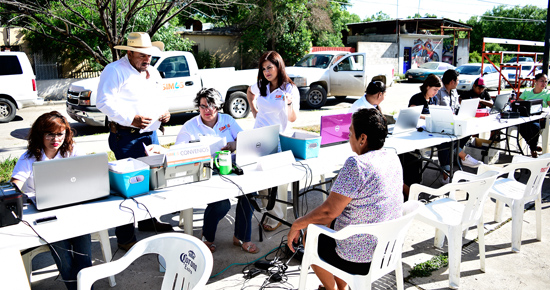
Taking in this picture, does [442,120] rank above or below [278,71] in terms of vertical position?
below

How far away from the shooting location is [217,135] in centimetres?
413

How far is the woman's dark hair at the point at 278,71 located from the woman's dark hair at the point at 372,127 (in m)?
1.77

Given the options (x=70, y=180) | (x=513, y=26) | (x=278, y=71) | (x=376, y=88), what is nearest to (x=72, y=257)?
(x=70, y=180)

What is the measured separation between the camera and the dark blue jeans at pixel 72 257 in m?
2.67

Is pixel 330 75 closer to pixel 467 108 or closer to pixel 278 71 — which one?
pixel 467 108

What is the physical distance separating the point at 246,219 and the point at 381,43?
25.5m

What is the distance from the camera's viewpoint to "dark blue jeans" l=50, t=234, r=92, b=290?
8.77 ft

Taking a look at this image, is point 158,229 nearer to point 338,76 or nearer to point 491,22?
point 338,76

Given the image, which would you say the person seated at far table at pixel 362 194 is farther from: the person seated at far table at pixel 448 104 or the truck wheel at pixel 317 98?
the truck wheel at pixel 317 98

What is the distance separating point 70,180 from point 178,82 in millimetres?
7230

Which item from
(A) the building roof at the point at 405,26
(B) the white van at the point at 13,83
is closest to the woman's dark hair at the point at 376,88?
(B) the white van at the point at 13,83

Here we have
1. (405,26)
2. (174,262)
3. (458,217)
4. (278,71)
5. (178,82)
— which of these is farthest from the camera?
(405,26)

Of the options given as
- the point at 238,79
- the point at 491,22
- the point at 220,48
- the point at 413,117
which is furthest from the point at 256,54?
the point at 491,22

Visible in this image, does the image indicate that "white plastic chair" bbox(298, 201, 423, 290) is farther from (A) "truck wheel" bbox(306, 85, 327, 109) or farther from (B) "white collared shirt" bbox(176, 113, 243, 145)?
(A) "truck wheel" bbox(306, 85, 327, 109)
